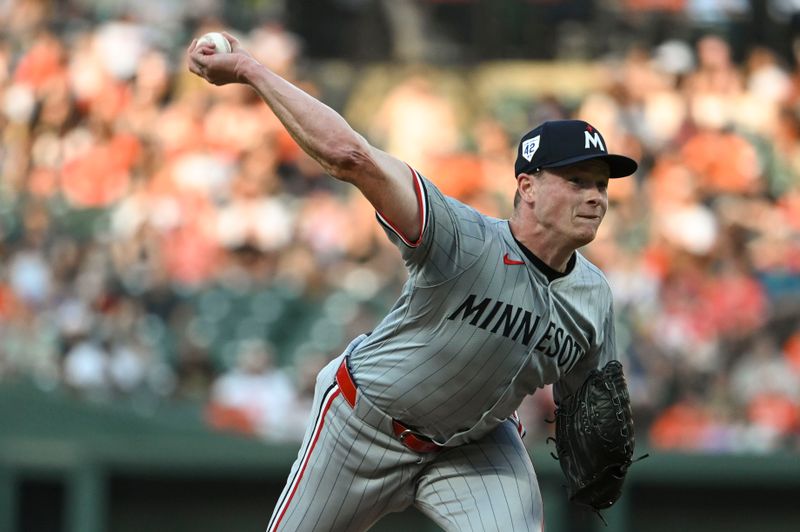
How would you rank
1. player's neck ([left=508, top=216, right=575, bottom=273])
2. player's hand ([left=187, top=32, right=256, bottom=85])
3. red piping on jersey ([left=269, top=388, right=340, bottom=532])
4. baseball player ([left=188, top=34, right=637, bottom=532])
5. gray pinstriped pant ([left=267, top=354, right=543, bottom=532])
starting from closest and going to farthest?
player's hand ([left=187, top=32, right=256, bottom=85]) → baseball player ([left=188, top=34, right=637, bottom=532]) → player's neck ([left=508, top=216, right=575, bottom=273]) → gray pinstriped pant ([left=267, top=354, right=543, bottom=532]) → red piping on jersey ([left=269, top=388, right=340, bottom=532])

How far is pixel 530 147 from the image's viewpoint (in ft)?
14.6

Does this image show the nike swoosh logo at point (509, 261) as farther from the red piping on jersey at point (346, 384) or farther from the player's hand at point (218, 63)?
the player's hand at point (218, 63)

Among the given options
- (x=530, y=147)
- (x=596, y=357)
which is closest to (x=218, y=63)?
(x=530, y=147)

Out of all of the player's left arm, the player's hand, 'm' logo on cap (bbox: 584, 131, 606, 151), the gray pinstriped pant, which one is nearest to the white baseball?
the player's hand

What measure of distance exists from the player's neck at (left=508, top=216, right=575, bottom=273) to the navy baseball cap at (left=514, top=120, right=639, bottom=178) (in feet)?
0.65

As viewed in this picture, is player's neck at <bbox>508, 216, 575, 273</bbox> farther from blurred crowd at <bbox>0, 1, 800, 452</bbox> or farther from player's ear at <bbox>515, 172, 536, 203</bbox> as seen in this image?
blurred crowd at <bbox>0, 1, 800, 452</bbox>

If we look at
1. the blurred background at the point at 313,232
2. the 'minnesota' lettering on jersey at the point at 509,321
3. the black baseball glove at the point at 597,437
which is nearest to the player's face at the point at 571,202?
the 'minnesota' lettering on jersey at the point at 509,321

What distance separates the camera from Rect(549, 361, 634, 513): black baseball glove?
4.60m

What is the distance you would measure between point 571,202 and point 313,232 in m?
6.99

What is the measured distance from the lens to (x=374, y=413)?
459 centimetres

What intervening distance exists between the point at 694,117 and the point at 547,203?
8.25 meters

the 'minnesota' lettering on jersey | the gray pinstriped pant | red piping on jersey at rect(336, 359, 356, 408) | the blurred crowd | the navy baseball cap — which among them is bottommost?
the gray pinstriped pant

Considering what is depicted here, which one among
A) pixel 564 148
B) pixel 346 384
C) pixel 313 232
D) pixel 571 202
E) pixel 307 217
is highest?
pixel 307 217

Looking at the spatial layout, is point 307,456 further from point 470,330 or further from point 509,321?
point 509,321
